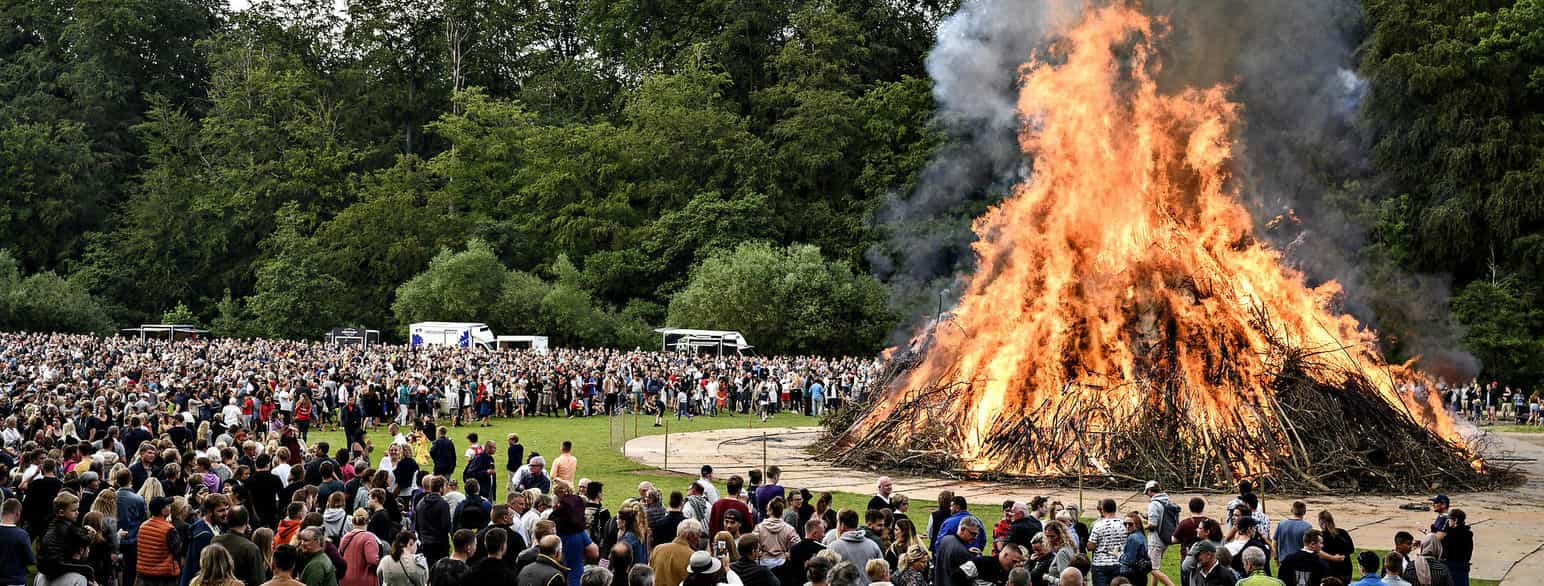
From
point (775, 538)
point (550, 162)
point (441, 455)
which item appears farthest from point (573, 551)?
point (550, 162)

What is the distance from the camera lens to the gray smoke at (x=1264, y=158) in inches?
2019

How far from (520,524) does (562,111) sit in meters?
72.4

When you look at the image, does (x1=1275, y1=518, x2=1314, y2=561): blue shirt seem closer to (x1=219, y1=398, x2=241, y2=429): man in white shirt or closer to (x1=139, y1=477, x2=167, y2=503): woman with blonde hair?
(x1=139, y1=477, x2=167, y2=503): woman with blonde hair

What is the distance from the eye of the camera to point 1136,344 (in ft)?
84.5

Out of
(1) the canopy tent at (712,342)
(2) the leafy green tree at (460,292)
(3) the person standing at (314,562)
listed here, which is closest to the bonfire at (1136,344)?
(3) the person standing at (314,562)

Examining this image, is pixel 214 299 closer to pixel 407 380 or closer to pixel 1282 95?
pixel 407 380

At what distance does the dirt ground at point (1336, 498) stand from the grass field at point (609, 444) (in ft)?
2.29

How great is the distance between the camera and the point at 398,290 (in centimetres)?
6825

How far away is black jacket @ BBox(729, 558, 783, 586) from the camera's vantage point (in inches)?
372

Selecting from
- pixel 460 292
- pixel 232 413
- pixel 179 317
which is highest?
pixel 460 292

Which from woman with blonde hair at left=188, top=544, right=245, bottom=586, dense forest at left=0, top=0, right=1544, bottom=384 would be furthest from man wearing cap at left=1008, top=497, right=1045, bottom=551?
dense forest at left=0, top=0, right=1544, bottom=384

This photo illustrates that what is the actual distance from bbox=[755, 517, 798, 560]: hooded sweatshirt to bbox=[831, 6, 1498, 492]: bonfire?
40.7 feet

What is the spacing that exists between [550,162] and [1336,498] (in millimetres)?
58558

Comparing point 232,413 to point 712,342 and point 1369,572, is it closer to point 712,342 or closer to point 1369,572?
point 1369,572
